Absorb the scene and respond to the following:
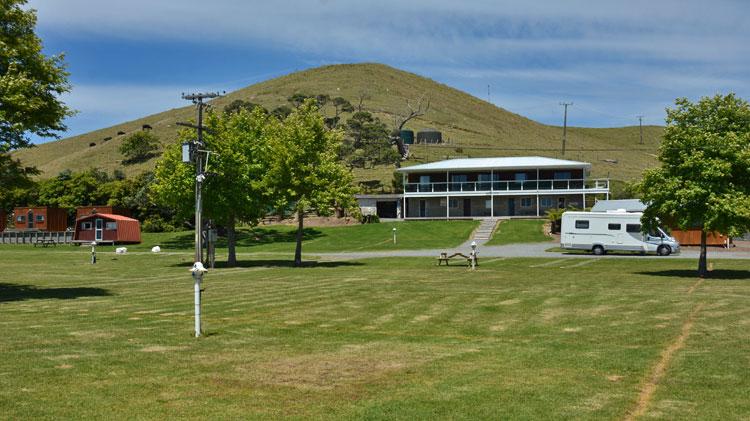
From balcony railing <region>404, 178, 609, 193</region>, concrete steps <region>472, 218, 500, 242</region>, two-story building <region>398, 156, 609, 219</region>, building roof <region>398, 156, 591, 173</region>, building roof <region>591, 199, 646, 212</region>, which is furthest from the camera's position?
building roof <region>398, 156, 591, 173</region>

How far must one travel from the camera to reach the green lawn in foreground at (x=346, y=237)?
61.4m

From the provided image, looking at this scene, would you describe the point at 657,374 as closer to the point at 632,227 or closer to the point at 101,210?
the point at 632,227

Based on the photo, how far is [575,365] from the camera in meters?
12.7

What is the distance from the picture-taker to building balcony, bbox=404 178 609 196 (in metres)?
74.9

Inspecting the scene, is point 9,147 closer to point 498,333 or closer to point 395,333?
point 395,333

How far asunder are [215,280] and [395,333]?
1720 cm

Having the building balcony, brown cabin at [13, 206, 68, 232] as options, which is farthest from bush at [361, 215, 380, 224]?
brown cabin at [13, 206, 68, 232]

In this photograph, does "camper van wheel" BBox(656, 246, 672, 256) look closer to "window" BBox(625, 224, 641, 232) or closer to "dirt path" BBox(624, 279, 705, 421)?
"window" BBox(625, 224, 641, 232)

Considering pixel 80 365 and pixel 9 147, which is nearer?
pixel 80 365

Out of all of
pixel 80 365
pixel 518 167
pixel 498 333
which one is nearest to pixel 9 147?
pixel 80 365

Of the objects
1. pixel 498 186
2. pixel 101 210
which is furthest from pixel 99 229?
pixel 498 186

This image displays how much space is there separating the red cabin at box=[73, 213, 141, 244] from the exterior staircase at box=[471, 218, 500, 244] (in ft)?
108

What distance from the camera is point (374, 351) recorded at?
46.1ft

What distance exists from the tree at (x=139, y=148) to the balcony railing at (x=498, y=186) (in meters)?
74.2
